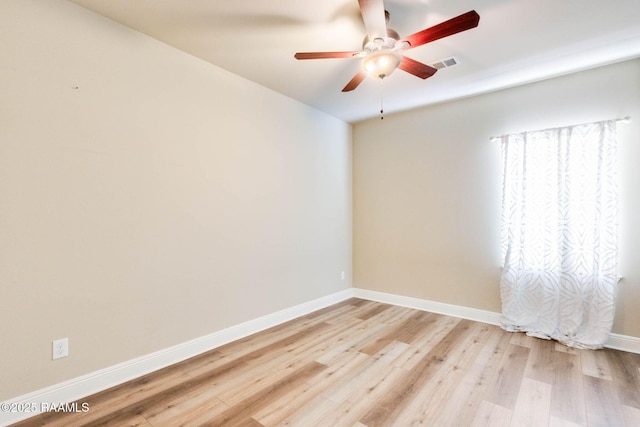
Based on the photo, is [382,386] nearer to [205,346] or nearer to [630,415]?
[630,415]

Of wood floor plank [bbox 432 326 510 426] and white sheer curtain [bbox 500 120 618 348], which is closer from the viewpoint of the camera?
wood floor plank [bbox 432 326 510 426]

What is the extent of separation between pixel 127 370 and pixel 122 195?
1332mm

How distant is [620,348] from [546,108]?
2.43 metres

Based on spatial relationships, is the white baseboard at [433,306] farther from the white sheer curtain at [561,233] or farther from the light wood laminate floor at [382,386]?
the light wood laminate floor at [382,386]

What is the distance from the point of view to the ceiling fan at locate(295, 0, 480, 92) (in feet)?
5.24

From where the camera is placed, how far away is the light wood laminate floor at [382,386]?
1803mm

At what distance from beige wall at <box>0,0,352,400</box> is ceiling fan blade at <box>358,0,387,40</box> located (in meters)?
1.67

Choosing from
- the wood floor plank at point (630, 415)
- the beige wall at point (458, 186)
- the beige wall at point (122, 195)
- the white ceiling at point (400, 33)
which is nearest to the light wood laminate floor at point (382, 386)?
the wood floor plank at point (630, 415)

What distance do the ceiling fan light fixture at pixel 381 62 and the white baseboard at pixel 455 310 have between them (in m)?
2.96

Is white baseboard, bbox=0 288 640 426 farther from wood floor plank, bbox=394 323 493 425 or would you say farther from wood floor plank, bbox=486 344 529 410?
wood floor plank, bbox=394 323 493 425

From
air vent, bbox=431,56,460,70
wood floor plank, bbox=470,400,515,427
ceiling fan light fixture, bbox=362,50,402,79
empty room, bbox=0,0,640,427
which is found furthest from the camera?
air vent, bbox=431,56,460,70

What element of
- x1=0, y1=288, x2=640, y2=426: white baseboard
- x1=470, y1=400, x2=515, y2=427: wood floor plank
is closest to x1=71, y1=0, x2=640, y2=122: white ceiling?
x1=0, y1=288, x2=640, y2=426: white baseboard

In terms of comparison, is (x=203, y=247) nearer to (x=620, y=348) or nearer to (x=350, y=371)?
(x=350, y=371)

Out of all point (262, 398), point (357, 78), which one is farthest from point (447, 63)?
point (262, 398)
